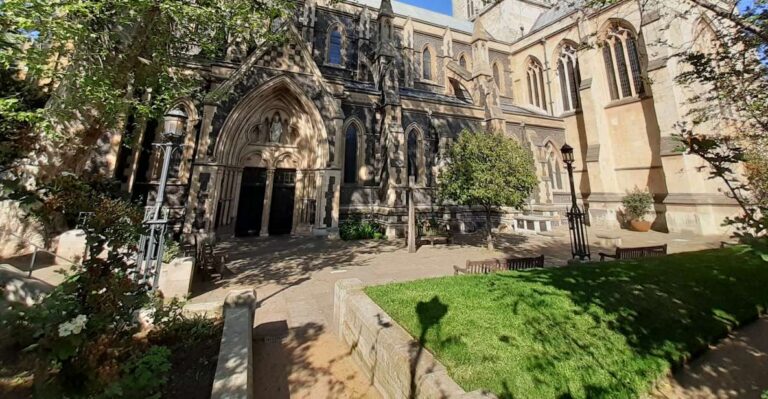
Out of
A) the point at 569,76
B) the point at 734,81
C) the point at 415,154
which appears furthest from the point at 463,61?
the point at 734,81

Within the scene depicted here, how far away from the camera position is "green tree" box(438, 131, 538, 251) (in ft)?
33.7

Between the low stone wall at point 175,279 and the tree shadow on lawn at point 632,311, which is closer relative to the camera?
the tree shadow on lawn at point 632,311

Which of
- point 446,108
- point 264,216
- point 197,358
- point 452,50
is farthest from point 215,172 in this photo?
point 452,50

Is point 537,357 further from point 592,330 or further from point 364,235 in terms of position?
point 364,235

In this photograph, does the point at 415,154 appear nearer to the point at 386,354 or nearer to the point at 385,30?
the point at 385,30

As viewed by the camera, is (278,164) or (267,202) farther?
(278,164)

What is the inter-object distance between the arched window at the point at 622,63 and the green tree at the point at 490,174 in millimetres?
13031

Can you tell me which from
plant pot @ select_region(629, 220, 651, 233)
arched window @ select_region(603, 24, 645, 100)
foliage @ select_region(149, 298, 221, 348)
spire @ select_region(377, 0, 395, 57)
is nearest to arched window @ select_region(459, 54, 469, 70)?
arched window @ select_region(603, 24, 645, 100)

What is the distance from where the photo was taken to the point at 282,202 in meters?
13.7

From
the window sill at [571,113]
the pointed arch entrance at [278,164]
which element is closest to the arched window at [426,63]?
the window sill at [571,113]

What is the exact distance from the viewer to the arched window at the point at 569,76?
70.5 feet

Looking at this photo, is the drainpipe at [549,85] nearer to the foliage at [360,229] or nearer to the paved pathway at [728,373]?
the foliage at [360,229]

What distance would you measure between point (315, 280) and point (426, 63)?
72.2 feet

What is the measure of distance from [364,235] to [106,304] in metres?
11.4
